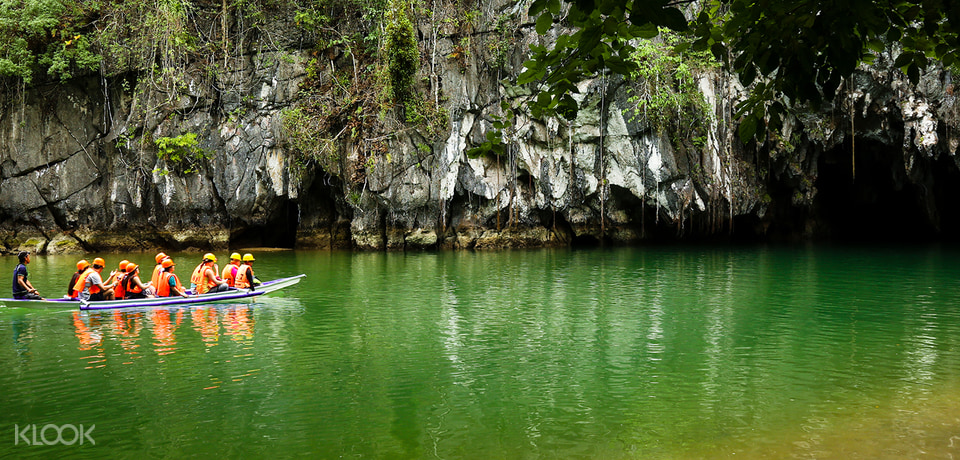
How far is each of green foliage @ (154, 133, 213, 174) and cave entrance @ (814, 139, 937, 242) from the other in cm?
2535

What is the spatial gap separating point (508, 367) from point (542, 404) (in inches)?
56.7

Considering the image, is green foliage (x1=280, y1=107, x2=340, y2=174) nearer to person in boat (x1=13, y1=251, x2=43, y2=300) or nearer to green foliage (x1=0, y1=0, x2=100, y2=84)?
green foliage (x1=0, y1=0, x2=100, y2=84)

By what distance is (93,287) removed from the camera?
1217cm

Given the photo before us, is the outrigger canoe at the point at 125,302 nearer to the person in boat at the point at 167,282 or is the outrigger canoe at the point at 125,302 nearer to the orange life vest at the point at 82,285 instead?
the orange life vest at the point at 82,285

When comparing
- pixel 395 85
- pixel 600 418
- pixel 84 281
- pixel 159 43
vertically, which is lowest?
pixel 600 418

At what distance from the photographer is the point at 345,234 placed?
29328mm

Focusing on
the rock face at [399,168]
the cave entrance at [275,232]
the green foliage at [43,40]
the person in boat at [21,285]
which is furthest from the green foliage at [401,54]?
the person in boat at [21,285]

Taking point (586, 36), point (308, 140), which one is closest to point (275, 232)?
point (308, 140)

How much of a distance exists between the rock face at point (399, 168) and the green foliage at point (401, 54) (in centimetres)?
105

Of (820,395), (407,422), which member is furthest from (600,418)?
(820,395)

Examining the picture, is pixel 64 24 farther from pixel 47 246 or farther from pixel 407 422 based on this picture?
pixel 407 422

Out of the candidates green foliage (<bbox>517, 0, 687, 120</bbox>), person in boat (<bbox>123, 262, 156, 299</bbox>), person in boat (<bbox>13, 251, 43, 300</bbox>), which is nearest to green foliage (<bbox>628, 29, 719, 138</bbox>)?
person in boat (<bbox>123, 262, 156, 299</bbox>)

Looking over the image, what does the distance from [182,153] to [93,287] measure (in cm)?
1537

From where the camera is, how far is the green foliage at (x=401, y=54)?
82.7ft
